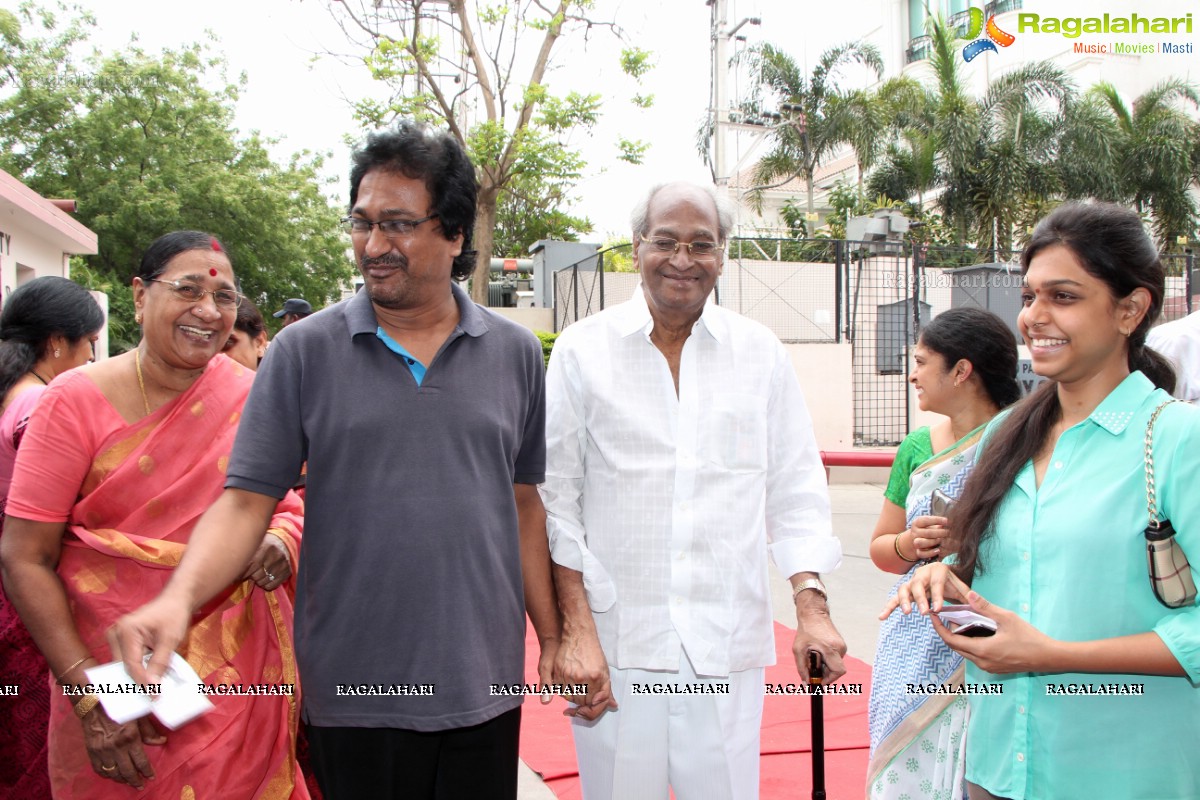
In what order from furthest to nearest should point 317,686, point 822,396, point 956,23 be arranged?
point 956,23 < point 822,396 < point 317,686

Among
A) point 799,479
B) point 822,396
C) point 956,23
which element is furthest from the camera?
point 956,23

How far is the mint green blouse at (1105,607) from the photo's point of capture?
1.72 metres

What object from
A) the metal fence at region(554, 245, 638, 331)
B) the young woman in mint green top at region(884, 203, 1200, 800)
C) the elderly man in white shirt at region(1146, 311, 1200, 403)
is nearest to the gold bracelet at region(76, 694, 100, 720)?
the young woman in mint green top at region(884, 203, 1200, 800)

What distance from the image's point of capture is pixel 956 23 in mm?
26125

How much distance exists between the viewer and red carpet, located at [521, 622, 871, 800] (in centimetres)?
361

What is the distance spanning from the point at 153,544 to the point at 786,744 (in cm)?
275

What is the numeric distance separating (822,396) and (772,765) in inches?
334

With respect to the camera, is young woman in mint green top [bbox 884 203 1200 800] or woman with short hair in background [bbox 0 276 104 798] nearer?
young woman in mint green top [bbox 884 203 1200 800]

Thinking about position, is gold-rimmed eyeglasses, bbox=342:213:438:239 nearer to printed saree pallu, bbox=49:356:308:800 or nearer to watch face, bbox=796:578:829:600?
printed saree pallu, bbox=49:356:308:800

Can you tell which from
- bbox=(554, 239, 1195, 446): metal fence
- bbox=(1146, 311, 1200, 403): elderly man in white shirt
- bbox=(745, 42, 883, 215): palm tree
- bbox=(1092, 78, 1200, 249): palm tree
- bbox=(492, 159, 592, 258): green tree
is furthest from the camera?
bbox=(492, 159, 592, 258): green tree

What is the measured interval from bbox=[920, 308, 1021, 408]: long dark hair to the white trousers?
134cm

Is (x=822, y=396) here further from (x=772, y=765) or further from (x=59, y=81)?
(x=59, y=81)

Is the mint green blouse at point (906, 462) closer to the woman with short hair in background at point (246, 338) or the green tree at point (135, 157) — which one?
the woman with short hair in background at point (246, 338)

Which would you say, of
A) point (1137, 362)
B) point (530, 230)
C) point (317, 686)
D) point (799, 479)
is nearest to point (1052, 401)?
point (1137, 362)
